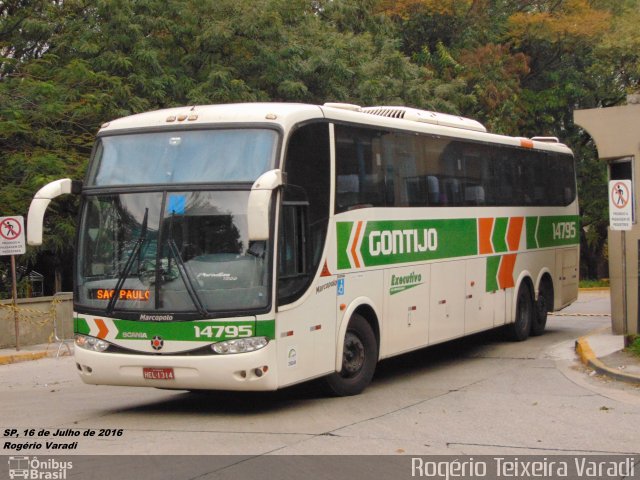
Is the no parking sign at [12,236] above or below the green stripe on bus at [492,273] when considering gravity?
above

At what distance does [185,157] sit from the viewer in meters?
11.2

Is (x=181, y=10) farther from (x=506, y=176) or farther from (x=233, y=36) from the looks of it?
(x=506, y=176)

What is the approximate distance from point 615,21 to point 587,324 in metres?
17.2

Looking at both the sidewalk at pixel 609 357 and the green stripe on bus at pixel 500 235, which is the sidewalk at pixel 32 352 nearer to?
the green stripe on bus at pixel 500 235

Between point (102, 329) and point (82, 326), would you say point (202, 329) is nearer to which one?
point (102, 329)

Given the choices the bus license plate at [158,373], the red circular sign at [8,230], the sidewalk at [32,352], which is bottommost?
the sidewalk at [32,352]

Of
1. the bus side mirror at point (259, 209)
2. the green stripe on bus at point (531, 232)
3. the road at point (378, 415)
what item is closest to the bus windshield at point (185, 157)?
the bus side mirror at point (259, 209)

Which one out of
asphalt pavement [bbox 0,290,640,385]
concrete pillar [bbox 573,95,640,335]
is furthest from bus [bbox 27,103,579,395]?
concrete pillar [bbox 573,95,640,335]

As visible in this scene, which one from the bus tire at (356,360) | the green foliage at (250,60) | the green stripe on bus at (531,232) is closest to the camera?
the bus tire at (356,360)

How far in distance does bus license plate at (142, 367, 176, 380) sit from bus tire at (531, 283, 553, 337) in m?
10.7

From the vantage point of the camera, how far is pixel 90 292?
1133cm

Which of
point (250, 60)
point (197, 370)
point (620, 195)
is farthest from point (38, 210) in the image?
point (250, 60)

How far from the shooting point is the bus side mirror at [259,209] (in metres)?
9.64

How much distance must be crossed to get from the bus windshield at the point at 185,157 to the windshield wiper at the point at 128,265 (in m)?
0.51
